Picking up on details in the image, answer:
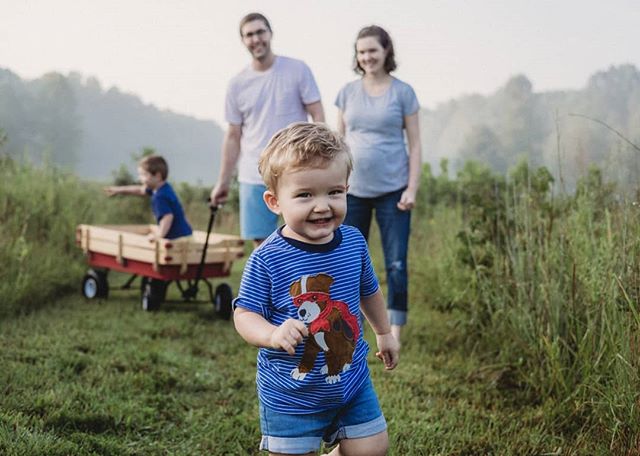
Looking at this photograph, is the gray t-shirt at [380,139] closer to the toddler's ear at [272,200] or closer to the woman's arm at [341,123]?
the woman's arm at [341,123]

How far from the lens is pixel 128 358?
4.50m

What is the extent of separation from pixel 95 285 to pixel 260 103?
9.55ft

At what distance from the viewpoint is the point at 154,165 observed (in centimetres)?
647

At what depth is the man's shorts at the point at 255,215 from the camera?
484 cm

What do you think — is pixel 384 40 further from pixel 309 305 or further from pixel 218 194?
pixel 309 305

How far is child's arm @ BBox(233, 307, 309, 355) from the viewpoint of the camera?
1879 millimetres

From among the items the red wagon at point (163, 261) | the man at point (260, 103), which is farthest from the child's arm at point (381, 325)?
the red wagon at point (163, 261)

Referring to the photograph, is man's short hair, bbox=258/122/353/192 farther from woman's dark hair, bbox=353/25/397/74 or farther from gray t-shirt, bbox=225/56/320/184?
gray t-shirt, bbox=225/56/320/184

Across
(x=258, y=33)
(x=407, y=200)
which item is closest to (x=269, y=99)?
(x=258, y=33)

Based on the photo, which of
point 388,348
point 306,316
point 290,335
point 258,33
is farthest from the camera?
point 258,33

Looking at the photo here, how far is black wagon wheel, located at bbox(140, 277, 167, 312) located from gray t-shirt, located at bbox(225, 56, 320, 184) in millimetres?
1864

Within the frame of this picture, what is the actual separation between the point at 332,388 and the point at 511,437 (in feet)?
4.83

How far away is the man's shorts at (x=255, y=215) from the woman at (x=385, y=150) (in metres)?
0.61

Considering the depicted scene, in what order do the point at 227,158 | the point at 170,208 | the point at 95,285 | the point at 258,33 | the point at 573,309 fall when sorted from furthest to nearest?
1. the point at 95,285
2. the point at 170,208
3. the point at 227,158
4. the point at 258,33
5. the point at 573,309
